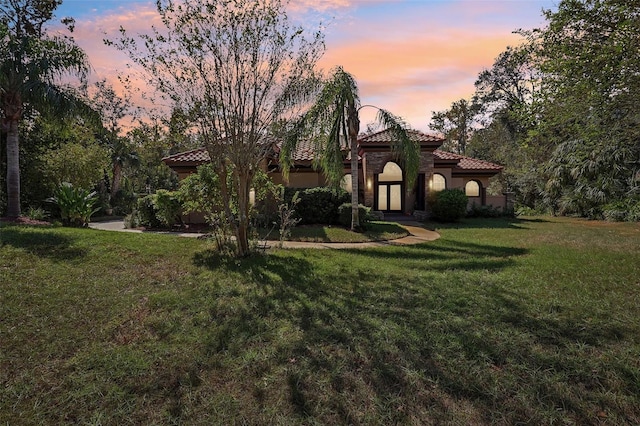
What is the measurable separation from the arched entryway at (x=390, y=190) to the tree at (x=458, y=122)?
986 inches

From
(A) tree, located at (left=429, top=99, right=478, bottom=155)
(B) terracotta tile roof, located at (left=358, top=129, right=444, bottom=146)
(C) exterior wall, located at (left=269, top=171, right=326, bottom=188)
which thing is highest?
(A) tree, located at (left=429, top=99, right=478, bottom=155)

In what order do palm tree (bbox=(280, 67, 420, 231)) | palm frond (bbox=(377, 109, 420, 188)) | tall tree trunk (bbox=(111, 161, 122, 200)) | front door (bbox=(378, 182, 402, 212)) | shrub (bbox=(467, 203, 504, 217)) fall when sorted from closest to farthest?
1. palm tree (bbox=(280, 67, 420, 231))
2. palm frond (bbox=(377, 109, 420, 188))
3. front door (bbox=(378, 182, 402, 212))
4. shrub (bbox=(467, 203, 504, 217))
5. tall tree trunk (bbox=(111, 161, 122, 200))

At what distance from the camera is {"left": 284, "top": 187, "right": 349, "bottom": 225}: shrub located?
15.1 m

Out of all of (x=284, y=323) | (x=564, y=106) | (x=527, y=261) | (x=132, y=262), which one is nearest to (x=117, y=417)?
(x=284, y=323)

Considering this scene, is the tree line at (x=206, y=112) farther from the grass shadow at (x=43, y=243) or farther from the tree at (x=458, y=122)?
the tree at (x=458, y=122)

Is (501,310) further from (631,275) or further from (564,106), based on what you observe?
(564,106)

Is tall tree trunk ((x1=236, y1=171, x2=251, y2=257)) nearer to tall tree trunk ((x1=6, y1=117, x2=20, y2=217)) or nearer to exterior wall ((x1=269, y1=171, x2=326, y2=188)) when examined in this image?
tall tree trunk ((x1=6, y1=117, x2=20, y2=217))

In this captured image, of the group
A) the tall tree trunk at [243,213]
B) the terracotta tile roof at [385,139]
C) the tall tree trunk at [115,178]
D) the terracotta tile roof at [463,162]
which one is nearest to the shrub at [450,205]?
the terracotta tile roof at [385,139]

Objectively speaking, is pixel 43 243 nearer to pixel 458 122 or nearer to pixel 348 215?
pixel 348 215

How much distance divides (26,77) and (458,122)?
4190cm

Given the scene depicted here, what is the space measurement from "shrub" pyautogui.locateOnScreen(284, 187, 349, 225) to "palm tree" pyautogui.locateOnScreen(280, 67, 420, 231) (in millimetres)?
1475

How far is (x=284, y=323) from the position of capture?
4.70 meters

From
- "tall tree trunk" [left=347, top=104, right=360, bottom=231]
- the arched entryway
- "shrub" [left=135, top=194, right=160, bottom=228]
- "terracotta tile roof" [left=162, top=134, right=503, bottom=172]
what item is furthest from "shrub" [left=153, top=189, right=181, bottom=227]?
the arched entryway

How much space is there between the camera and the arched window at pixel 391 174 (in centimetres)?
2028
